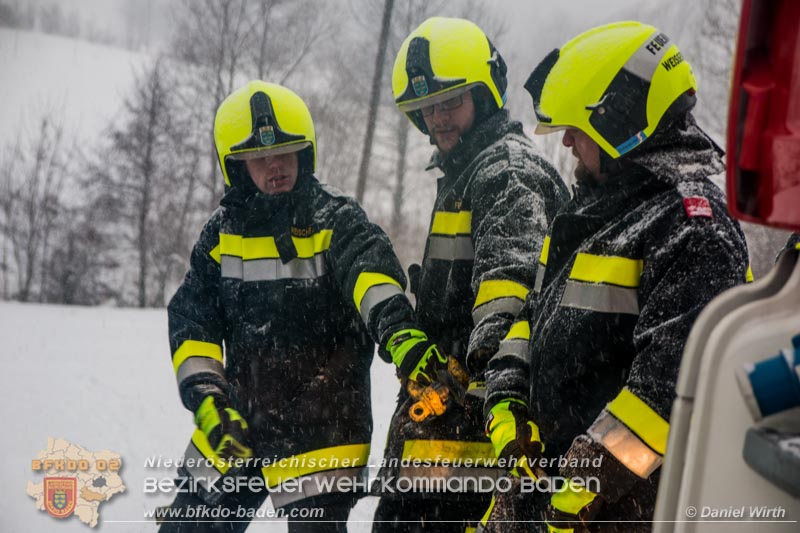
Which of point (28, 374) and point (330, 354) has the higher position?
point (330, 354)

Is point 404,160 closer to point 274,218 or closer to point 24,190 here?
point 24,190

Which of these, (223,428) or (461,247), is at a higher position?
(461,247)

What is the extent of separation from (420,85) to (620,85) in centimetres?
104

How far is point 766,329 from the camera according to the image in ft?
3.66

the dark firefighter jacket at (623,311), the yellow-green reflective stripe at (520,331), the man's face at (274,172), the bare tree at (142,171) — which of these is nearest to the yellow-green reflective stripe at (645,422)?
the dark firefighter jacket at (623,311)

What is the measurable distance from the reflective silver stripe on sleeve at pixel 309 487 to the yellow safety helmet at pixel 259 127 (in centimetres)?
126

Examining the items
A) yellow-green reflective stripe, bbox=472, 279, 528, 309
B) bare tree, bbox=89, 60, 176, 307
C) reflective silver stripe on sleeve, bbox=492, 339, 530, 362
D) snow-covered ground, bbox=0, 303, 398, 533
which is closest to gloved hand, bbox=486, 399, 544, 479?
reflective silver stripe on sleeve, bbox=492, 339, 530, 362

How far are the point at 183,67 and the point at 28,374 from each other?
16.2m

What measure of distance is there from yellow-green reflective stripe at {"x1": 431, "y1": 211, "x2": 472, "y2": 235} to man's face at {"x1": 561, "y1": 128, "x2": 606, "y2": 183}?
2.24 ft

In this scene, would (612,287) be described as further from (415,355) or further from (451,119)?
(451,119)

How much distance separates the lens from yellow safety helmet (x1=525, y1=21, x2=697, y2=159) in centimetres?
223

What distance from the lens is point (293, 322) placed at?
320cm

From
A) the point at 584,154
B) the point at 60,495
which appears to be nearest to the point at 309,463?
the point at 584,154

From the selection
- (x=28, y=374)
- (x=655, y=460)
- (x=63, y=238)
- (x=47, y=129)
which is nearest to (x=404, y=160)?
(x=63, y=238)
